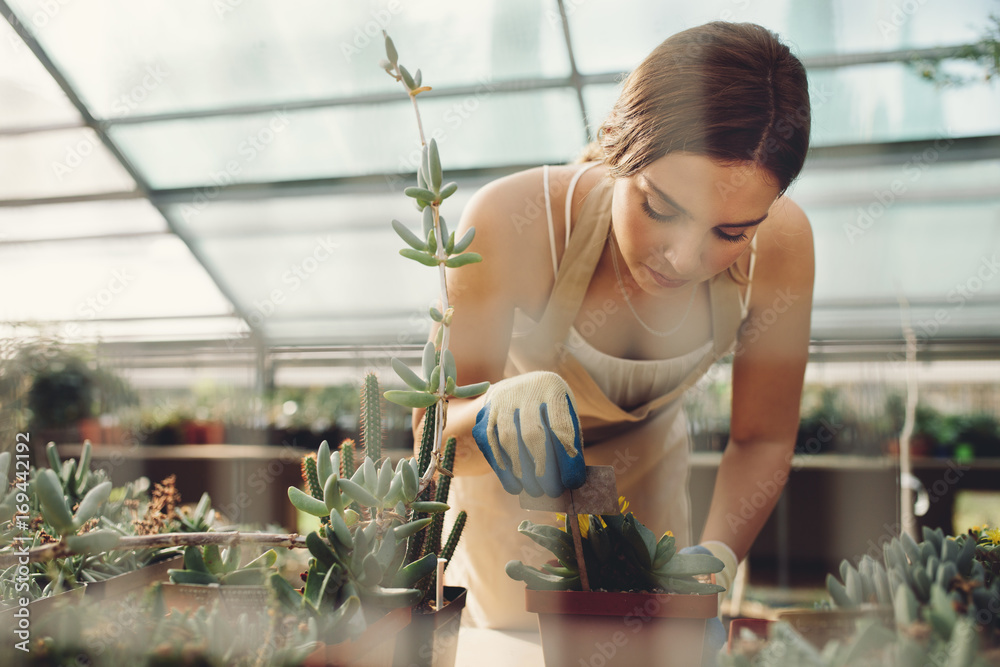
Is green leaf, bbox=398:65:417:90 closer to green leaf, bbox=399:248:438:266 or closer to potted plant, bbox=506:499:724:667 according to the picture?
green leaf, bbox=399:248:438:266

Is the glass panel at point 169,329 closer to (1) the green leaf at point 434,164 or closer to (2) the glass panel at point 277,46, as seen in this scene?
(2) the glass panel at point 277,46

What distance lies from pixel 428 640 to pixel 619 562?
149mm

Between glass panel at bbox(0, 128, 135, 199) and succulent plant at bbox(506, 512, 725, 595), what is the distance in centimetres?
252

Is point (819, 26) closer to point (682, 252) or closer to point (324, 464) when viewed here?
point (682, 252)

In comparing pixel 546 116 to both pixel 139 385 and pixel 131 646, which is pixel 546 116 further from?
pixel 139 385

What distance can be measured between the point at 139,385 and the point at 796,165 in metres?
3.61

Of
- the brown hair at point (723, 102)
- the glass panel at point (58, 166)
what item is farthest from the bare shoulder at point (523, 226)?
the glass panel at point (58, 166)

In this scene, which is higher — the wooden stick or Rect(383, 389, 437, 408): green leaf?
Rect(383, 389, 437, 408): green leaf

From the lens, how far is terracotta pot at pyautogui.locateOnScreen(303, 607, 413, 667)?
1.13ft

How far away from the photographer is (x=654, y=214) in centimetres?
58

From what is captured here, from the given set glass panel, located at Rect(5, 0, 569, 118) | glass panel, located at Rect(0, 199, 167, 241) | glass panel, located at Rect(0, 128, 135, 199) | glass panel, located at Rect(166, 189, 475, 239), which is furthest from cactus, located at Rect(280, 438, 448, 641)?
glass panel, located at Rect(0, 199, 167, 241)

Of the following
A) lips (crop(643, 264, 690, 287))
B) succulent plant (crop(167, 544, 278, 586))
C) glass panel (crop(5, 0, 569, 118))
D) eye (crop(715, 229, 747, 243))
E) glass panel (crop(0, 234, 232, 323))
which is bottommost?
succulent plant (crop(167, 544, 278, 586))

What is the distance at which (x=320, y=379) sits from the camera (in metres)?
3.63

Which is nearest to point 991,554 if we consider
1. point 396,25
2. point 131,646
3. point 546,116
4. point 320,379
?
point 131,646
